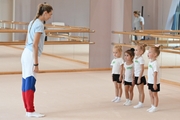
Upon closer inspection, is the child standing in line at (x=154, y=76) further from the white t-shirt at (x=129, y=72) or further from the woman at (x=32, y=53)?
the woman at (x=32, y=53)

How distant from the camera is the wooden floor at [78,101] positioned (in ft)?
21.9

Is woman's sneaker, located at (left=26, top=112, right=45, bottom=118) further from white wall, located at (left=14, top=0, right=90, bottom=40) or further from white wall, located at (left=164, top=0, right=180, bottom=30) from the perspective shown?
white wall, located at (left=14, top=0, right=90, bottom=40)

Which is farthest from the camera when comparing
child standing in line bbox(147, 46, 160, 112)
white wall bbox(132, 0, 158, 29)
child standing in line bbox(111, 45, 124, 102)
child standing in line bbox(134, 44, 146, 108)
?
white wall bbox(132, 0, 158, 29)

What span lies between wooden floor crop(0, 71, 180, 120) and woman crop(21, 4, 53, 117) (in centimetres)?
29

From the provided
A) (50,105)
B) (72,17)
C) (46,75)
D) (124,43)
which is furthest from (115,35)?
(50,105)

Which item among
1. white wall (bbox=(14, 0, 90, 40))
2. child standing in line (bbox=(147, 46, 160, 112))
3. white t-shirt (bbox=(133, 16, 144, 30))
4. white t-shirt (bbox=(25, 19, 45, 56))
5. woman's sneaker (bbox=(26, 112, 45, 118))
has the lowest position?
woman's sneaker (bbox=(26, 112, 45, 118))

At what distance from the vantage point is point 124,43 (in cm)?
1164

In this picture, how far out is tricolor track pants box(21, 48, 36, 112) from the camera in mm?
6383

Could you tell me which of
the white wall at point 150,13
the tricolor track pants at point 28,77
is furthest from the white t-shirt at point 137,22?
the tricolor track pants at point 28,77

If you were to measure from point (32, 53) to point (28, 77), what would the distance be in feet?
1.16

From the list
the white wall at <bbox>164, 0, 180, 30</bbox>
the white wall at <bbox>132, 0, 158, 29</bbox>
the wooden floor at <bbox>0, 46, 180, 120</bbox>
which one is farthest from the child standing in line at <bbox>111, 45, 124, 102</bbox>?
the white wall at <bbox>132, 0, 158, 29</bbox>

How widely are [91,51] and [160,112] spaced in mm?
5285

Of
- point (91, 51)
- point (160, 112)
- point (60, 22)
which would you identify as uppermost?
point (60, 22)

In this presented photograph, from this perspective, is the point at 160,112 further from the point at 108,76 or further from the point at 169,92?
the point at 108,76
